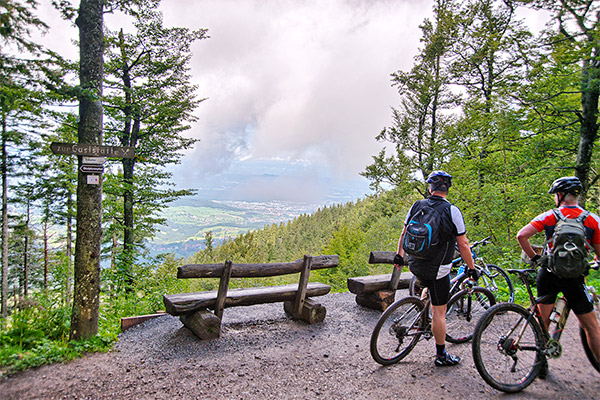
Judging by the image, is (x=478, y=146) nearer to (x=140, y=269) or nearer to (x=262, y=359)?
(x=262, y=359)

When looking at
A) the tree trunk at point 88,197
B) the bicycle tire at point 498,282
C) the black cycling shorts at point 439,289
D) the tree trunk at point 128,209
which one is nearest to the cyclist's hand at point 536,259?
the black cycling shorts at point 439,289

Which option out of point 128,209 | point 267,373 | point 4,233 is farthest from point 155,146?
point 267,373

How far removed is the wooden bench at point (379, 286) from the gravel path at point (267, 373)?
1338 millimetres

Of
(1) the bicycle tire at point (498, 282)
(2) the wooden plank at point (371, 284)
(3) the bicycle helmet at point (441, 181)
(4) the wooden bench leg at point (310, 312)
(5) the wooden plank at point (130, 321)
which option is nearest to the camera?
(3) the bicycle helmet at point (441, 181)

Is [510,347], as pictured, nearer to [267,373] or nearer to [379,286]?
[267,373]

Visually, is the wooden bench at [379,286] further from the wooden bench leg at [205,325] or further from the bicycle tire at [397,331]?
the wooden bench leg at [205,325]

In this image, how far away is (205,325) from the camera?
5285mm

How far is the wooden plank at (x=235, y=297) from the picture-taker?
5336 millimetres

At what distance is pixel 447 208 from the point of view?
3.84 m

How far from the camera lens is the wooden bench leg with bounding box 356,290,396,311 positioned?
23.0 feet

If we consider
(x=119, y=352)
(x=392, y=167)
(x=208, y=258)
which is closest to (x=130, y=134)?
(x=119, y=352)

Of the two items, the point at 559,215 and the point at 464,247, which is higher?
the point at 559,215

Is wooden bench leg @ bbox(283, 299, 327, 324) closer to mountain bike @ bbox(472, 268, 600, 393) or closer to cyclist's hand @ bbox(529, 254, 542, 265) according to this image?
mountain bike @ bbox(472, 268, 600, 393)

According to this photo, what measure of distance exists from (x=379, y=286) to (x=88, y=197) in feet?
19.2
